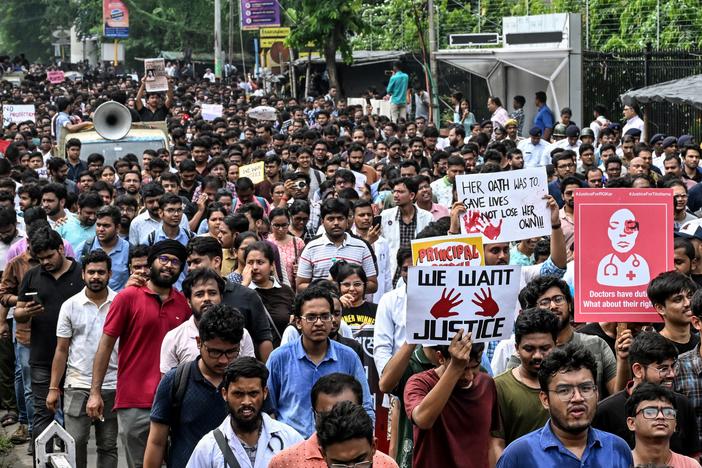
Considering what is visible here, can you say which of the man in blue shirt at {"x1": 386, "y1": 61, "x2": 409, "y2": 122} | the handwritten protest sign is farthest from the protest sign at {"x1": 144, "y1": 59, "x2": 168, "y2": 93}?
the handwritten protest sign

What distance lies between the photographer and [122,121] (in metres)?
19.0

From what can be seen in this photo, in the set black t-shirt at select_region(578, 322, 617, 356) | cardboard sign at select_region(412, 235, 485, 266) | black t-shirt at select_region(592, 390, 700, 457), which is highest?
cardboard sign at select_region(412, 235, 485, 266)

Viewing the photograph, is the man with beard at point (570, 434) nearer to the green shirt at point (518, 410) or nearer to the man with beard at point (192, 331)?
the green shirt at point (518, 410)

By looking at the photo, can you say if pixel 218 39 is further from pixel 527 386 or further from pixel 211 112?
pixel 527 386

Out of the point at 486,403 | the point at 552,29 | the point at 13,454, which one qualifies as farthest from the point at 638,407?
the point at 552,29

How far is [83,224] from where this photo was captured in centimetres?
1172

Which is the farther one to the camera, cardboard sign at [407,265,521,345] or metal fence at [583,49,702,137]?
metal fence at [583,49,702,137]

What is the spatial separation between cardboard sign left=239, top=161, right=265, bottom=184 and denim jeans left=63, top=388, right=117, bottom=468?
6.40 metres

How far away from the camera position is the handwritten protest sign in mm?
10000

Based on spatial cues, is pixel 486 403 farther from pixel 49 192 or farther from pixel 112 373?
pixel 49 192

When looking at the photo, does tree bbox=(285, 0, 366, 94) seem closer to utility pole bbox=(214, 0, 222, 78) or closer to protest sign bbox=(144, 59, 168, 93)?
utility pole bbox=(214, 0, 222, 78)

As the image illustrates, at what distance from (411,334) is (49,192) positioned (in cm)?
660

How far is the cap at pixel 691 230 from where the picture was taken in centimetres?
906

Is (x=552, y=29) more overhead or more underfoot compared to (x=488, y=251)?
more overhead
